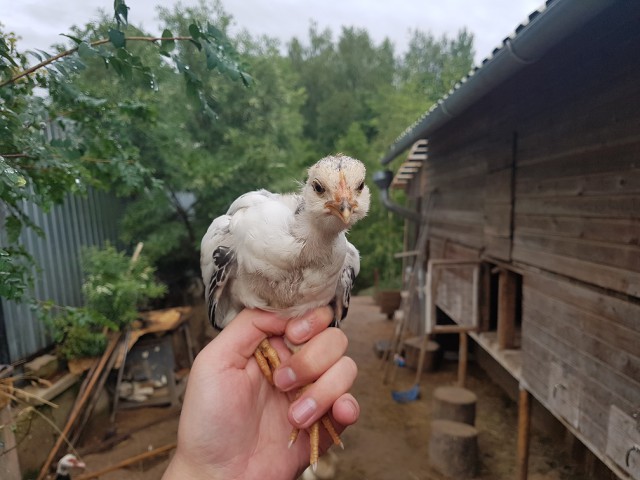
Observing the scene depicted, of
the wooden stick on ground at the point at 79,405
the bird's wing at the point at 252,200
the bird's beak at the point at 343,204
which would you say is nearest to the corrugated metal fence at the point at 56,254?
the wooden stick on ground at the point at 79,405

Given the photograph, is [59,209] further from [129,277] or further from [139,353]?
[139,353]

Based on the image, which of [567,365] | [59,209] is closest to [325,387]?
[567,365]

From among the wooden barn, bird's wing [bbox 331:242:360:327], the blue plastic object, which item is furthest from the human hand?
the blue plastic object

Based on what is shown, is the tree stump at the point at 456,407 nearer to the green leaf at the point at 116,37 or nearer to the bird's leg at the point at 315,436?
the bird's leg at the point at 315,436

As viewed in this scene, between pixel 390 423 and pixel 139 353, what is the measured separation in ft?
18.0

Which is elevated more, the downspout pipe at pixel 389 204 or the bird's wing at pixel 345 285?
the downspout pipe at pixel 389 204

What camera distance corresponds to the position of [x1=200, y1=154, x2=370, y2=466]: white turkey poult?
6.61ft

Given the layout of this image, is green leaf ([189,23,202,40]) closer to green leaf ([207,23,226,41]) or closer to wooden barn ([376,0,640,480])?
green leaf ([207,23,226,41])

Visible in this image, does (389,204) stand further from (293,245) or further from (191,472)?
(191,472)

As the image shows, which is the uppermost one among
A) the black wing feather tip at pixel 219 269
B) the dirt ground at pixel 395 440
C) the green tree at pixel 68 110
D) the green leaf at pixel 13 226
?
the green tree at pixel 68 110

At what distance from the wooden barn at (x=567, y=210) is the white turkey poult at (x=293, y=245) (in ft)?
6.12

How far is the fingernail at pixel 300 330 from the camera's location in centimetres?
243

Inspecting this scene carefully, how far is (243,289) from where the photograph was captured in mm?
2455

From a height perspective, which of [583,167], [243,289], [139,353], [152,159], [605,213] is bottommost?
[139,353]
